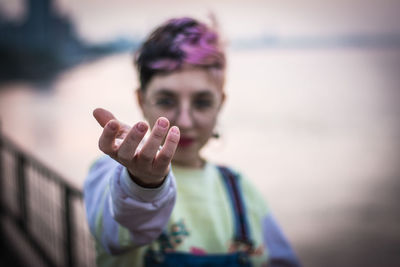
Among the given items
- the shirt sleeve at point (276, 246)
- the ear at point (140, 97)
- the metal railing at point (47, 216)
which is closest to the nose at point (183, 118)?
the ear at point (140, 97)

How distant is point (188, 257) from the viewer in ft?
2.44

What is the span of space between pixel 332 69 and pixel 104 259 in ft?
35.8

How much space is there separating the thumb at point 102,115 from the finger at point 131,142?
0.04 meters

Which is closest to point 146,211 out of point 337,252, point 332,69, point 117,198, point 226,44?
point 117,198

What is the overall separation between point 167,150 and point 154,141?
22mm

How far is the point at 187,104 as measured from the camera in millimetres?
755

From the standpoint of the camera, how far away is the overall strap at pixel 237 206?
0.82 metres

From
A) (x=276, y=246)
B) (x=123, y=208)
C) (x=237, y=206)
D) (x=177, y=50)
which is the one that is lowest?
(x=276, y=246)

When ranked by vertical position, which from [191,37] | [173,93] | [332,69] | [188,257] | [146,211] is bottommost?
[332,69]

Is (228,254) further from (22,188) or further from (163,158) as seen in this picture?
(22,188)

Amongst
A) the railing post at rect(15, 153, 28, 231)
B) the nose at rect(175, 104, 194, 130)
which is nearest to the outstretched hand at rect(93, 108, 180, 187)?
the nose at rect(175, 104, 194, 130)

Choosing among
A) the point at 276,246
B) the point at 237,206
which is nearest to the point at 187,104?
the point at 237,206

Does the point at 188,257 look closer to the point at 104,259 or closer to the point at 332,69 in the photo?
the point at 104,259

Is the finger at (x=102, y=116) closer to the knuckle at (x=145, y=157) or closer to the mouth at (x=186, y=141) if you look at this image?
the knuckle at (x=145, y=157)
